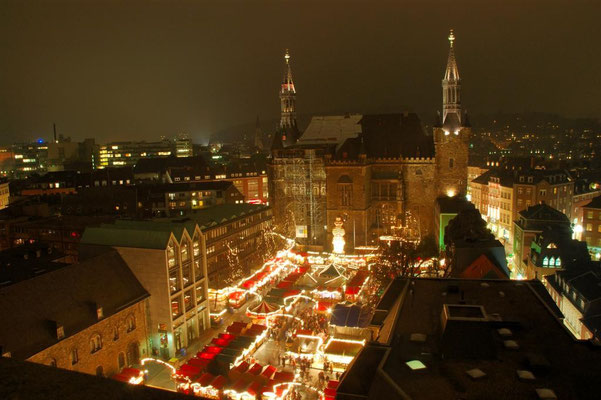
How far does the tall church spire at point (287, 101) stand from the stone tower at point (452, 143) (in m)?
17.5

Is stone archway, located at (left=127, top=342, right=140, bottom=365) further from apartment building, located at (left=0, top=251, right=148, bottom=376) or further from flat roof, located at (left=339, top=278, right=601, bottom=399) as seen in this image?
flat roof, located at (left=339, top=278, right=601, bottom=399)

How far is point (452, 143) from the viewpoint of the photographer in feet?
163

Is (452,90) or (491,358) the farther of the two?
(452,90)

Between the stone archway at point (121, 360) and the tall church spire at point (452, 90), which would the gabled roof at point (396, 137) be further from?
the stone archway at point (121, 360)

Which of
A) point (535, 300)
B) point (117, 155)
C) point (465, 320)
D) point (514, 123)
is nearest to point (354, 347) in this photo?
point (535, 300)

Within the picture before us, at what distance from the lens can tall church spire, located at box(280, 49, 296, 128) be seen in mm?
57875

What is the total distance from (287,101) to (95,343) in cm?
4015

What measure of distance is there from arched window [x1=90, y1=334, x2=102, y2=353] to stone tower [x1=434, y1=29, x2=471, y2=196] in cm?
3699

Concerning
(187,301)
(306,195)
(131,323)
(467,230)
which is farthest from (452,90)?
(131,323)

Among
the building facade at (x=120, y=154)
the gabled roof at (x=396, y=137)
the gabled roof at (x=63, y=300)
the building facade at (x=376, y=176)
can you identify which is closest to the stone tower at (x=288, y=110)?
the building facade at (x=376, y=176)

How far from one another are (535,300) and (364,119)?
38897mm

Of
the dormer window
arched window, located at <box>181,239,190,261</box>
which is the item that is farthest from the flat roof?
arched window, located at <box>181,239,190,261</box>

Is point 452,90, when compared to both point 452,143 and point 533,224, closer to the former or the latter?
point 452,143

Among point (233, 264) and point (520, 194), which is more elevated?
point (520, 194)
